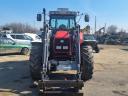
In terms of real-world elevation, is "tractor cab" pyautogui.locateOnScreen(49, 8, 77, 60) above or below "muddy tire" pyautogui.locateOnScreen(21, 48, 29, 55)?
above

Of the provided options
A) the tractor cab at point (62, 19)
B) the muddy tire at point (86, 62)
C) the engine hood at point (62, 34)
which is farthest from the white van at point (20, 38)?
the muddy tire at point (86, 62)

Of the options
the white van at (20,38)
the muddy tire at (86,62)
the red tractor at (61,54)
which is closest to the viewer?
the red tractor at (61,54)

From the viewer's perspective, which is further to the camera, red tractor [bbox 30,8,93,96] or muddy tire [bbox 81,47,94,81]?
muddy tire [bbox 81,47,94,81]

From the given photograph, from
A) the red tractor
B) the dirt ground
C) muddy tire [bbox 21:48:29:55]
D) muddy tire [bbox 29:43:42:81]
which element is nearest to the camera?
the dirt ground

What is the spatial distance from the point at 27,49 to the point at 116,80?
47.7 feet

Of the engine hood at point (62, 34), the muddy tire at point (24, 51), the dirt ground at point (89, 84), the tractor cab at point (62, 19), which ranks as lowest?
the dirt ground at point (89, 84)

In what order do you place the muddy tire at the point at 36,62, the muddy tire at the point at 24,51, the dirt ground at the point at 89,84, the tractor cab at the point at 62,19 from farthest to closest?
the muddy tire at the point at 24,51 → the tractor cab at the point at 62,19 → the muddy tire at the point at 36,62 → the dirt ground at the point at 89,84

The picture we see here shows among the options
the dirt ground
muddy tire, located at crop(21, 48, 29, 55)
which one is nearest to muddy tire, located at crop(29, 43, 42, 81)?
the dirt ground

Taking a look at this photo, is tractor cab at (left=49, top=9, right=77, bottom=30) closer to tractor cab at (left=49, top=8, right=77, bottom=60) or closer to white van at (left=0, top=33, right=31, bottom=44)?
tractor cab at (left=49, top=8, right=77, bottom=60)

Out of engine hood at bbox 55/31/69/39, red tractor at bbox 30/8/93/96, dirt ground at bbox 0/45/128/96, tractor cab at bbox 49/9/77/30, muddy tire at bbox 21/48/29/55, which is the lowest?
dirt ground at bbox 0/45/128/96

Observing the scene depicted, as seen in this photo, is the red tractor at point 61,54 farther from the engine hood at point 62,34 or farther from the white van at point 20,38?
the white van at point 20,38

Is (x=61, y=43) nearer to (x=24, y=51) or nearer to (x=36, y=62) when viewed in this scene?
(x=36, y=62)

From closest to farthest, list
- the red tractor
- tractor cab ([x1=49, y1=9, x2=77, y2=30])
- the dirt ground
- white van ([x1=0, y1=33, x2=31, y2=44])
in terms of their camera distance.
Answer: the dirt ground, the red tractor, tractor cab ([x1=49, y1=9, x2=77, y2=30]), white van ([x1=0, y1=33, x2=31, y2=44])

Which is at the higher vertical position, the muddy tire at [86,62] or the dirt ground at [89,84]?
the muddy tire at [86,62]
